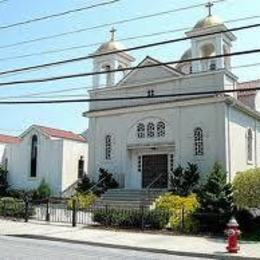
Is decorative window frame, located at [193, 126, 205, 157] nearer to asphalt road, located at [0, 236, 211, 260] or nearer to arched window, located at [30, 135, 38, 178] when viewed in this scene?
asphalt road, located at [0, 236, 211, 260]

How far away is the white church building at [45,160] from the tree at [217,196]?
15058 millimetres

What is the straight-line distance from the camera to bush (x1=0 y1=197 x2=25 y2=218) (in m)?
24.9

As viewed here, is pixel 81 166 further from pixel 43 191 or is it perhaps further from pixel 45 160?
pixel 43 191

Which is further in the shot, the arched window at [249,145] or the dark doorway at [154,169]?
the arched window at [249,145]

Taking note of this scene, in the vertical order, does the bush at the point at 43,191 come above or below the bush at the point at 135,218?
above

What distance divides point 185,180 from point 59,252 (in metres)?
13.5

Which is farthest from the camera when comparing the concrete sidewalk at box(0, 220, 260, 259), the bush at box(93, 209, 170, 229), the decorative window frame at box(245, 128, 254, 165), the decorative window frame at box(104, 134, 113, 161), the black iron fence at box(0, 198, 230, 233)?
the decorative window frame at box(104, 134, 113, 161)

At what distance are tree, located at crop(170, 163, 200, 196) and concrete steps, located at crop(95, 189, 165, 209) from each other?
91 cm

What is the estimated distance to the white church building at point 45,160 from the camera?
115 ft

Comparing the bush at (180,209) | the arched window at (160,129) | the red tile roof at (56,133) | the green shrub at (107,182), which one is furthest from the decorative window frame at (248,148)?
the red tile roof at (56,133)

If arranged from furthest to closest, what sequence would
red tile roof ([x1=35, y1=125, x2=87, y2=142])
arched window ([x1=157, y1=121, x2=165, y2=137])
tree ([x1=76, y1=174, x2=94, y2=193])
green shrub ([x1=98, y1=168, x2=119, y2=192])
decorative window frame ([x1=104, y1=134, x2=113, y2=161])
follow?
red tile roof ([x1=35, y1=125, x2=87, y2=142])
decorative window frame ([x1=104, y1=134, x2=113, y2=161])
tree ([x1=76, y1=174, x2=94, y2=193])
green shrub ([x1=98, y1=168, x2=119, y2=192])
arched window ([x1=157, y1=121, x2=165, y2=137])

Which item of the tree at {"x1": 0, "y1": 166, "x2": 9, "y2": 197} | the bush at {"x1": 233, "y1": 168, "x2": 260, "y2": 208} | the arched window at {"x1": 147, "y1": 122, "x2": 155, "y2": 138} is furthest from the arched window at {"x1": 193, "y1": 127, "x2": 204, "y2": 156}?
the tree at {"x1": 0, "y1": 166, "x2": 9, "y2": 197}

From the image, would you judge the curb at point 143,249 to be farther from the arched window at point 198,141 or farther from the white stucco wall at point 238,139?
the arched window at point 198,141

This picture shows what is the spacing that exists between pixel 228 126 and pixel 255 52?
15313 millimetres
